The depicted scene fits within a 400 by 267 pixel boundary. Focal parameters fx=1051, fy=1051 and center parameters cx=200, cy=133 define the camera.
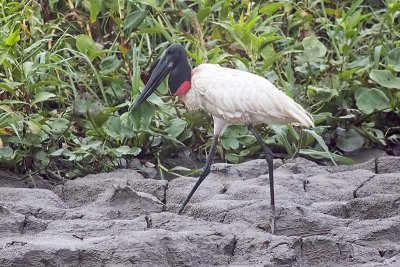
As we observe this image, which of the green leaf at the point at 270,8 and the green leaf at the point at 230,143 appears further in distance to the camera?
the green leaf at the point at 270,8

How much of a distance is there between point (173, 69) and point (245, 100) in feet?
1.57

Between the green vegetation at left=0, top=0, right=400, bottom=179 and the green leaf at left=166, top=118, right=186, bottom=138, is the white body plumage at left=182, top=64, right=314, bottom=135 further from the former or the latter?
the green leaf at left=166, top=118, right=186, bottom=138

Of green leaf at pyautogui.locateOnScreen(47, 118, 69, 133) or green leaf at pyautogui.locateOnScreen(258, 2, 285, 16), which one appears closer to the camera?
green leaf at pyautogui.locateOnScreen(47, 118, 69, 133)

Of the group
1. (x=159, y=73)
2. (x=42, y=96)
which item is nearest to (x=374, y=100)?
(x=159, y=73)

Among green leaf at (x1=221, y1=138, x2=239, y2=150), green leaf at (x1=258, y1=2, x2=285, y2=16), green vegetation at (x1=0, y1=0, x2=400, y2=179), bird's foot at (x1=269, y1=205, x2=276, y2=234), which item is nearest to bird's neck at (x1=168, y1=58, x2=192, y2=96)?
green vegetation at (x1=0, y1=0, x2=400, y2=179)

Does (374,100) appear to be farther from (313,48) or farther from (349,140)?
(313,48)

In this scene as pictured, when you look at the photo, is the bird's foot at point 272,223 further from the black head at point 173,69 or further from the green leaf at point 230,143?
the green leaf at point 230,143

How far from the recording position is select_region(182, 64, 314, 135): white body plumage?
14.5ft

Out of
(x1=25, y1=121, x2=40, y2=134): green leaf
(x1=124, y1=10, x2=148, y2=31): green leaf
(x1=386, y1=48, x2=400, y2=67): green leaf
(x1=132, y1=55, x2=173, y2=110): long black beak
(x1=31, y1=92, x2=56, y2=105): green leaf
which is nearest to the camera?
(x1=132, y1=55, x2=173, y2=110): long black beak

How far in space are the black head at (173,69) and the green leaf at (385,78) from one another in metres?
1.56

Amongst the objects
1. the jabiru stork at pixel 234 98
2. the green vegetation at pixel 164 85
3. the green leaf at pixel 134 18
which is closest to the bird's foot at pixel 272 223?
the jabiru stork at pixel 234 98

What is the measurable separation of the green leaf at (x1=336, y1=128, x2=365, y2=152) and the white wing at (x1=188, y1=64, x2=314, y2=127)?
1.50 m

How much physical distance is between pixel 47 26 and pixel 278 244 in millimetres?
2946

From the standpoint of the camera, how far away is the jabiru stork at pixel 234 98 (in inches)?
174
